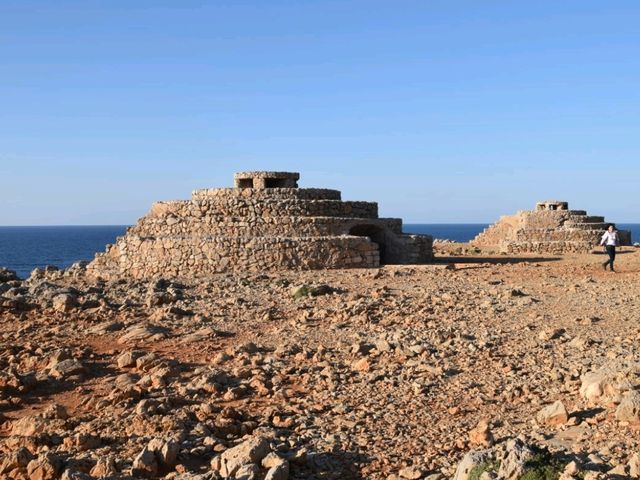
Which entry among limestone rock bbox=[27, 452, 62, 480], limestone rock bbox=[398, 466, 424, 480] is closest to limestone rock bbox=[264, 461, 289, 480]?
limestone rock bbox=[398, 466, 424, 480]

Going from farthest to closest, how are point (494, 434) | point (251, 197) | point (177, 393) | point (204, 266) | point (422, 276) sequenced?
point (251, 197) < point (204, 266) < point (422, 276) < point (177, 393) < point (494, 434)

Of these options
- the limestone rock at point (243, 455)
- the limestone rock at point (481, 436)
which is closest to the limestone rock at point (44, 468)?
the limestone rock at point (243, 455)

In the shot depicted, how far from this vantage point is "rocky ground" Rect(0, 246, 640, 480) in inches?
226

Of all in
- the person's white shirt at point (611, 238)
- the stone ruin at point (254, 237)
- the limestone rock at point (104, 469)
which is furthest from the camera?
the stone ruin at point (254, 237)

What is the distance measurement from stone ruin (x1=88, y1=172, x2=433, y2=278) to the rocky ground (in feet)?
15.9

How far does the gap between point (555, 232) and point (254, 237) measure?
17036 mm

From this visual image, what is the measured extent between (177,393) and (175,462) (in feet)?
6.05

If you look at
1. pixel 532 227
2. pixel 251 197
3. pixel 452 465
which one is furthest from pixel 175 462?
pixel 532 227

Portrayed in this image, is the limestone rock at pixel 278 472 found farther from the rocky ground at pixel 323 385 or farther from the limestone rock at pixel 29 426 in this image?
the limestone rock at pixel 29 426

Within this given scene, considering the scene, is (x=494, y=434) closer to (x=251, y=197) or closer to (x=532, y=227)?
(x=251, y=197)

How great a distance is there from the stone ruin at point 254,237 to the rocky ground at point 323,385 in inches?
191

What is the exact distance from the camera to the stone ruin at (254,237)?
60.2 ft

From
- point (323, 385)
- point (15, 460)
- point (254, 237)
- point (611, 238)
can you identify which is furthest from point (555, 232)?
point (15, 460)

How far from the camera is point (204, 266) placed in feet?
60.4
